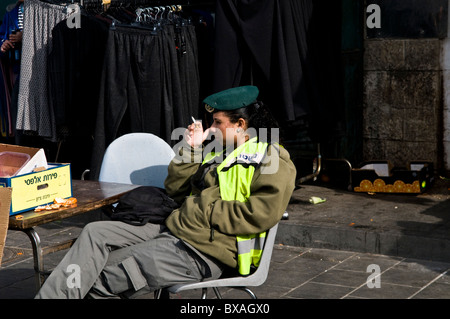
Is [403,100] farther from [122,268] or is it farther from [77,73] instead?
[122,268]

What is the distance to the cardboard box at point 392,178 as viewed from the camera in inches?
260

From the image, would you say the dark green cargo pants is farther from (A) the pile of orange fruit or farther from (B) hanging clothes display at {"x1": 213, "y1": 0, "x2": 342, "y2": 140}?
(A) the pile of orange fruit

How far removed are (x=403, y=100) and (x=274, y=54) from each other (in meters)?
1.63

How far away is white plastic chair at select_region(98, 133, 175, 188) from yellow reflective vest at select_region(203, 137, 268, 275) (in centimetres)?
92

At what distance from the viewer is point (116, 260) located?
3.69 m

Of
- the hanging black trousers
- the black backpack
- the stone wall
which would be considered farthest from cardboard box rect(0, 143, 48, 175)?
the stone wall

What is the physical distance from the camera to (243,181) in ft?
12.2

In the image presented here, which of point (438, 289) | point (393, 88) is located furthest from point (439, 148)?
point (438, 289)

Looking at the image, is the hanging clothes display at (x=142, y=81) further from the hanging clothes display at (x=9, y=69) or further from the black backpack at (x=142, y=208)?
the black backpack at (x=142, y=208)

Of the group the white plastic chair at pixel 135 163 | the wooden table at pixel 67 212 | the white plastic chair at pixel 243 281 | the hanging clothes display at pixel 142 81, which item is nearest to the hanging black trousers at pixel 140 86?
the hanging clothes display at pixel 142 81

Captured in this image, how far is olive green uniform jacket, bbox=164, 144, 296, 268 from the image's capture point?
3555mm

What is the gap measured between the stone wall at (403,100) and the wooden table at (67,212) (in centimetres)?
347

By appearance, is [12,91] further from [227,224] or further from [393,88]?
[227,224]

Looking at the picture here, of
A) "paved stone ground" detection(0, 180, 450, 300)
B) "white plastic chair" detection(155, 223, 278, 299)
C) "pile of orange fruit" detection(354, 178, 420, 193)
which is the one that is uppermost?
"white plastic chair" detection(155, 223, 278, 299)
